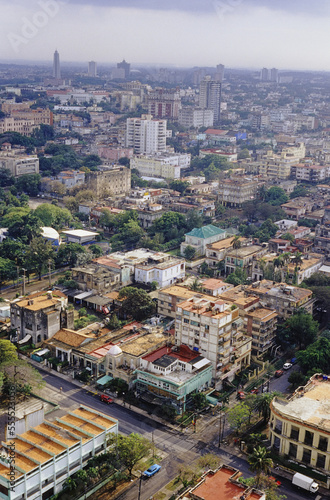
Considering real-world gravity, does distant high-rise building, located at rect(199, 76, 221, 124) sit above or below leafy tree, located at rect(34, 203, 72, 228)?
above

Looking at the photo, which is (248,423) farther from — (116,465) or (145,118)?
(145,118)

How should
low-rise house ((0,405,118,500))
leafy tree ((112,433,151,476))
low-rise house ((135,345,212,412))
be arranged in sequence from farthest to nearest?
low-rise house ((135,345,212,412)) < leafy tree ((112,433,151,476)) < low-rise house ((0,405,118,500))

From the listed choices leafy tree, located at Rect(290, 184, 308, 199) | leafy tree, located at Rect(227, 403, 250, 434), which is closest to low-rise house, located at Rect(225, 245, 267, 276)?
leafy tree, located at Rect(227, 403, 250, 434)

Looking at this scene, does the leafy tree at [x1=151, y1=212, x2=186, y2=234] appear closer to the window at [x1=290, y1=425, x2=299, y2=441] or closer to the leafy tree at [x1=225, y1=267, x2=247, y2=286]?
the leafy tree at [x1=225, y1=267, x2=247, y2=286]

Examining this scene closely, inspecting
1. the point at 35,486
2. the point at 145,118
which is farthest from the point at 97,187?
the point at 35,486

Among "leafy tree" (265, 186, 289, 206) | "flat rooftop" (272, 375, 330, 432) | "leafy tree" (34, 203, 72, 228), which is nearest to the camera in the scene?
"flat rooftop" (272, 375, 330, 432)

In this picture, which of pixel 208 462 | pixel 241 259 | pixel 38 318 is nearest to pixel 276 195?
pixel 241 259

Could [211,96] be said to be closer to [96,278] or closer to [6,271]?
[6,271]
